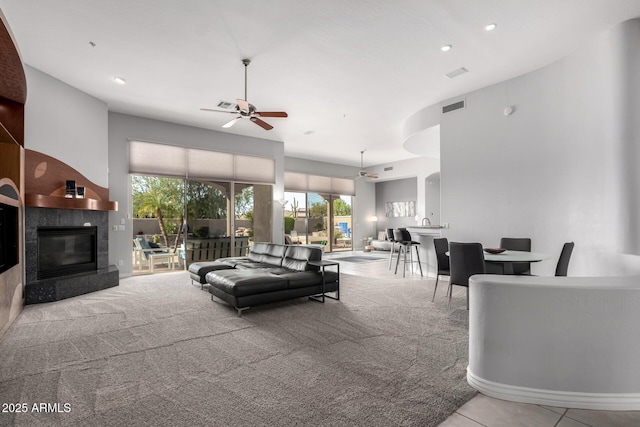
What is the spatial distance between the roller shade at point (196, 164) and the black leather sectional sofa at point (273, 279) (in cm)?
296

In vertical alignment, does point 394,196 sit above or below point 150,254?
above

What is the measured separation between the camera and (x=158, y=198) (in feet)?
25.0

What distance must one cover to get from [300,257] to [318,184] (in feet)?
24.3

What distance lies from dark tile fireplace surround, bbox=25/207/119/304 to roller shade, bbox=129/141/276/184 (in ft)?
5.24

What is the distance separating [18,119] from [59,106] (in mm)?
794

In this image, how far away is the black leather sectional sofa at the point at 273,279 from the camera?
4.23 meters

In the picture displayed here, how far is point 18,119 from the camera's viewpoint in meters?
→ 4.84

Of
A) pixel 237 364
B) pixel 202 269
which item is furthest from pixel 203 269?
Result: pixel 237 364

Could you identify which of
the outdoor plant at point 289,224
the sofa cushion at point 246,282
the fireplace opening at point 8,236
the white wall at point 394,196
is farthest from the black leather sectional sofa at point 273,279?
the white wall at point 394,196

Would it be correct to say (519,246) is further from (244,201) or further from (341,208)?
(341,208)

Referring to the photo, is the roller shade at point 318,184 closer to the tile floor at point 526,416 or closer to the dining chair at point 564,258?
the dining chair at point 564,258

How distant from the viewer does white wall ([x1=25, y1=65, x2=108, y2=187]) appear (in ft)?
16.8

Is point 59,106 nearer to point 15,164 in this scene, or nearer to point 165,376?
point 15,164

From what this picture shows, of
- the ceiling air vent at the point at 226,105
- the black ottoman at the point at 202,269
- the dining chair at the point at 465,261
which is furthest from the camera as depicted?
the ceiling air vent at the point at 226,105
